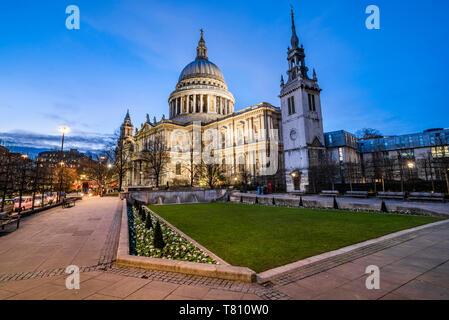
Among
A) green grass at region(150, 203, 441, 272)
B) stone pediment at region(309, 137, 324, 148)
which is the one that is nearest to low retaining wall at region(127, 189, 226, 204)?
green grass at region(150, 203, 441, 272)

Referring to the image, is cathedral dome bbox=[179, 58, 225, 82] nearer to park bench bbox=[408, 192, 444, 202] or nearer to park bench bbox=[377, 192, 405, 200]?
park bench bbox=[377, 192, 405, 200]

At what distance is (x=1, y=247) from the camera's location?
275 inches

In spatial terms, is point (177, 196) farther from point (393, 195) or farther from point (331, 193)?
point (393, 195)

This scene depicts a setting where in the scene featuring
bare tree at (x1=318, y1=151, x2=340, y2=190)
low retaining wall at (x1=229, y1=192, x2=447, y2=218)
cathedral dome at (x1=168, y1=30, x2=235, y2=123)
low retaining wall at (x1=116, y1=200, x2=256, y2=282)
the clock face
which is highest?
cathedral dome at (x1=168, y1=30, x2=235, y2=123)

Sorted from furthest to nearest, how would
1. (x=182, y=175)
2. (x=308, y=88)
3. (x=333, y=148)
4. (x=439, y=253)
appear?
(x=182, y=175) → (x=333, y=148) → (x=308, y=88) → (x=439, y=253)

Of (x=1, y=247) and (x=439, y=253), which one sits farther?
(x=1, y=247)

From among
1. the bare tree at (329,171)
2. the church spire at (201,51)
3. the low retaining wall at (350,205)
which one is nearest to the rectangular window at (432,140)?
the bare tree at (329,171)

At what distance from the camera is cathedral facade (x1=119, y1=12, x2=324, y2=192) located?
1569 inches

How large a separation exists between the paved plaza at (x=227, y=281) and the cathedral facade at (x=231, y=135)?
3289cm

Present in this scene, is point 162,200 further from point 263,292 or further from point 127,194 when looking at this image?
point 263,292

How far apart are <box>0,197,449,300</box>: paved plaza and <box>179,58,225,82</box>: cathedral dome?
77076mm
